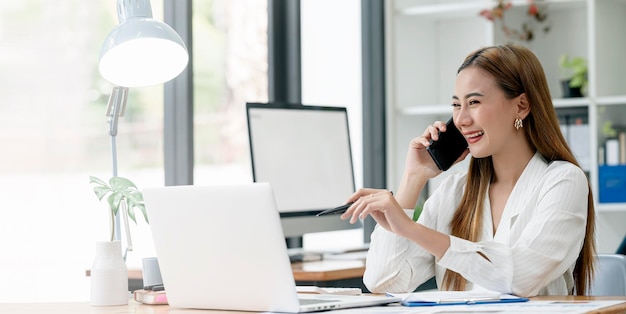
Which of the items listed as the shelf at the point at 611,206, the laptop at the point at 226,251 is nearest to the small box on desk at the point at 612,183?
the shelf at the point at 611,206

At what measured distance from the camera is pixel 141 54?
2371 mm

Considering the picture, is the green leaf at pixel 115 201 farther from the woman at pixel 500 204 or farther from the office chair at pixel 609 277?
Result: the office chair at pixel 609 277

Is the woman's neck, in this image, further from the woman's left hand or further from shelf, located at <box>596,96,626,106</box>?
shelf, located at <box>596,96,626,106</box>

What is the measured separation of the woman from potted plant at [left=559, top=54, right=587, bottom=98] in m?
2.02

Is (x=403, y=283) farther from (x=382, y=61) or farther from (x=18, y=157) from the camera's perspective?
(x=382, y=61)

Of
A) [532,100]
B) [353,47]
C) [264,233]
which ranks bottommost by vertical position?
[264,233]

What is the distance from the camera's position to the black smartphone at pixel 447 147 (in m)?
2.51

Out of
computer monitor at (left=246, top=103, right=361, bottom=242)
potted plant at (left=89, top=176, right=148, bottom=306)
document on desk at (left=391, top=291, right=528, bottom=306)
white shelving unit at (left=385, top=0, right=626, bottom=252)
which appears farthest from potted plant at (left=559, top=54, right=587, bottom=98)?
potted plant at (left=89, top=176, right=148, bottom=306)

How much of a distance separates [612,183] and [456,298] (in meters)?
2.56

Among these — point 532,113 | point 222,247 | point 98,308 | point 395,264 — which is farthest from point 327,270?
point 222,247

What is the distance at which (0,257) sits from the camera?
9.43 ft

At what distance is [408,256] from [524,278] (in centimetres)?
40

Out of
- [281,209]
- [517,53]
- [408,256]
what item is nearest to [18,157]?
[281,209]

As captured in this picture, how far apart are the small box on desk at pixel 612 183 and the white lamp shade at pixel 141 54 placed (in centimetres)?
246
